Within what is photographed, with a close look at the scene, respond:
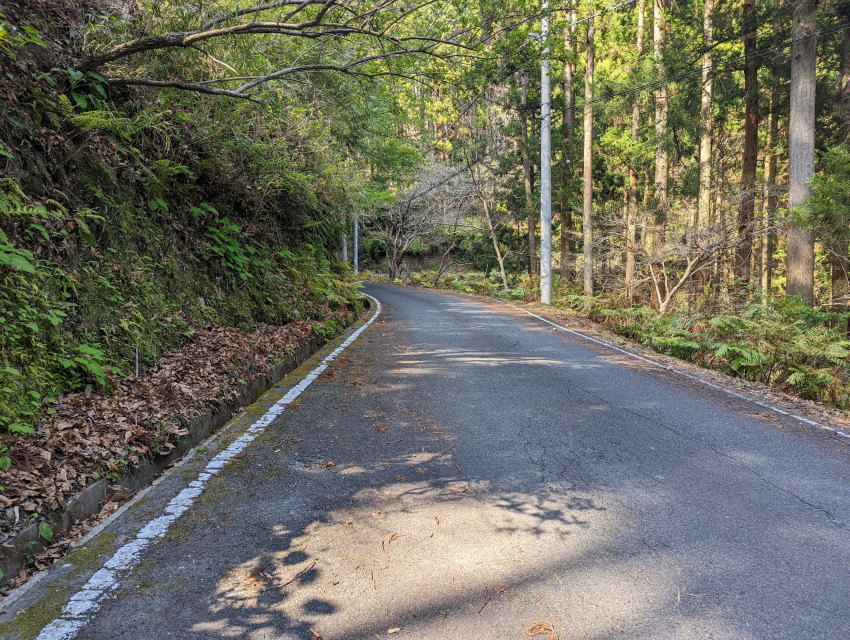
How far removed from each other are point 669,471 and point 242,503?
3294mm

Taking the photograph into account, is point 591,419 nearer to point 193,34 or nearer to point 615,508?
point 615,508

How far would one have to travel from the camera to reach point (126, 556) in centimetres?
290

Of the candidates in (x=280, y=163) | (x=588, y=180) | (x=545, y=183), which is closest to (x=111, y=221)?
(x=280, y=163)

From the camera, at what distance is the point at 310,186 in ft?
41.0

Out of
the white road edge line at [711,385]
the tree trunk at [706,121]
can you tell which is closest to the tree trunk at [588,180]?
the tree trunk at [706,121]

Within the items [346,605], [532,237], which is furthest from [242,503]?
[532,237]

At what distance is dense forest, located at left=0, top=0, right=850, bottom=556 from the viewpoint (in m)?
4.73

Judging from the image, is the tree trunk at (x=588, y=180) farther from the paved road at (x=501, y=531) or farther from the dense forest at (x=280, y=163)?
the paved road at (x=501, y=531)

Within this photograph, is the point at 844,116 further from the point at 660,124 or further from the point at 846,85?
the point at 660,124

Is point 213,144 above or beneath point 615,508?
above

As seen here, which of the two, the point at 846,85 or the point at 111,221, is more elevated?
the point at 846,85

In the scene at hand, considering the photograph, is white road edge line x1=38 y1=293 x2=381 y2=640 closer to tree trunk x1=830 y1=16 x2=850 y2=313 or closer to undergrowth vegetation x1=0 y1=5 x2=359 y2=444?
undergrowth vegetation x1=0 y1=5 x2=359 y2=444

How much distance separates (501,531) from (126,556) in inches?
85.9

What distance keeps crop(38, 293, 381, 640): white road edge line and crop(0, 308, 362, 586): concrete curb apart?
1.28 ft
